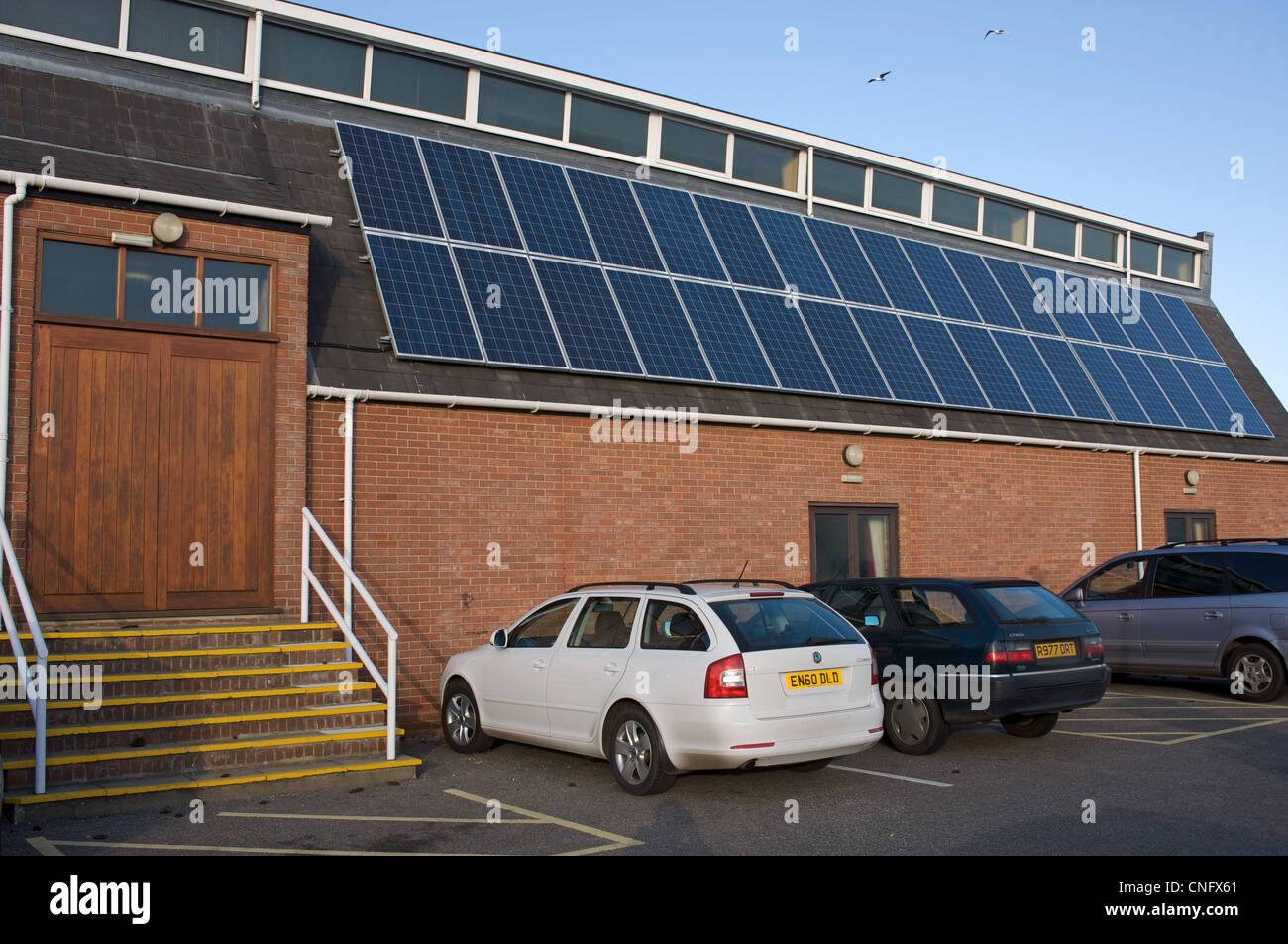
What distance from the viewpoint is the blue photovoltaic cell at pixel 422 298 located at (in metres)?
12.2

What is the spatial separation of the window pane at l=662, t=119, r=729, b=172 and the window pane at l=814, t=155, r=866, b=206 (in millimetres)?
1957

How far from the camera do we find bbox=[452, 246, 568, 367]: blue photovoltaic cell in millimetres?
12742

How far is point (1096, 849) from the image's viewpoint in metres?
6.69

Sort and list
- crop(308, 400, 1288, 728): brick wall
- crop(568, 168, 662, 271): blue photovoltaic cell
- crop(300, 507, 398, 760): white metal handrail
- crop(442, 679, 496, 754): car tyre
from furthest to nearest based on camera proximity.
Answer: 1. crop(568, 168, 662, 271): blue photovoltaic cell
2. crop(308, 400, 1288, 728): brick wall
3. crop(442, 679, 496, 754): car tyre
4. crop(300, 507, 398, 760): white metal handrail

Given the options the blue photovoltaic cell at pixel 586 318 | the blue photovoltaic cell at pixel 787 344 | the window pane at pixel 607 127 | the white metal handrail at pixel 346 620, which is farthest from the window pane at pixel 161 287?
the blue photovoltaic cell at pixel 787 344

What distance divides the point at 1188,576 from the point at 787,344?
5.87 metres

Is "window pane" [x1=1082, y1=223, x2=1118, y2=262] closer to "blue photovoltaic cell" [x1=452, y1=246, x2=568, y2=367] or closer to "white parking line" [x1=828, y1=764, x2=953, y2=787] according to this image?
"blue photovoltaic cell" [x1=452, y1=246, x2=568, y2=367]

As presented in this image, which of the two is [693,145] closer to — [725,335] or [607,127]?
[607,127]

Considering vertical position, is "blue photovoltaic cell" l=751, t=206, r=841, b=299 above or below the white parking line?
above

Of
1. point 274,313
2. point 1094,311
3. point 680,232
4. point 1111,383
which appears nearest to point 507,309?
point 274,313

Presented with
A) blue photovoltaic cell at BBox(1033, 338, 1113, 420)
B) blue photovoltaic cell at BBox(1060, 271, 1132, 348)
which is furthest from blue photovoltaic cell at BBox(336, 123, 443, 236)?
blue photovoltaic cell at BBox(1060, 271, 1132, 348)
